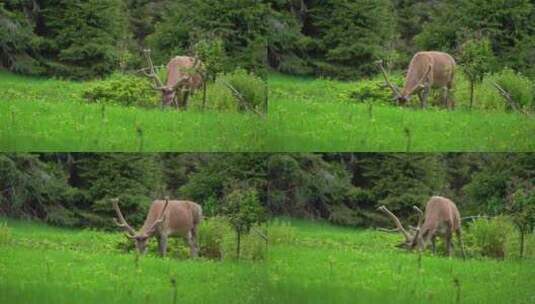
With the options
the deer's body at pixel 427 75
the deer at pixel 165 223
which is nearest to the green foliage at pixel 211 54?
the deer at pixel 165 223

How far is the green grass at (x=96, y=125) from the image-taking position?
7.60 metres

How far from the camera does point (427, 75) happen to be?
309 inches

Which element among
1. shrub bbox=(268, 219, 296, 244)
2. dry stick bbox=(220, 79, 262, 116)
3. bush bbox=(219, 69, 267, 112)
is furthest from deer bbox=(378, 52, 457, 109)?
shrub bbox=(268, 219, 296, 244)

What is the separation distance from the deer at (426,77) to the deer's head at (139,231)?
2.20 m

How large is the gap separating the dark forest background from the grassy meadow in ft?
4.62

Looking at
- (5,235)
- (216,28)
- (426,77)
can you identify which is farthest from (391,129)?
(5,235)

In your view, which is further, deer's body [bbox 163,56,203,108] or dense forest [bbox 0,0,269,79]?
deer's body [bbox 163,56,203,108]

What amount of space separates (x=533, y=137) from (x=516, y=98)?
0.36m

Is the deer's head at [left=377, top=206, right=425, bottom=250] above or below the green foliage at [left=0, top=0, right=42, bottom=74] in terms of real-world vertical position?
below

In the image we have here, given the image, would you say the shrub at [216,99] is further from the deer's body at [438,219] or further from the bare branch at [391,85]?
the deer's body at [438,219]

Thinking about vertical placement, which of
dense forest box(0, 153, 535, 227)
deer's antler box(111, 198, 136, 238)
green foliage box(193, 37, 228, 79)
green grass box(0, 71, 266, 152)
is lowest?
deer's antler box(111, 198, 136, 238)

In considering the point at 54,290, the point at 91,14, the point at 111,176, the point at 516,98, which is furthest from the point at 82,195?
the point at 516,98

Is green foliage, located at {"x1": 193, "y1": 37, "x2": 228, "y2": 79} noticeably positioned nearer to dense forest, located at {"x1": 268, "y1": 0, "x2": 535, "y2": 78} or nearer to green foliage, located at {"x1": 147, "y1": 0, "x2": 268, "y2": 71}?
green foliage, located at {"x1": 147, "y1": 0, "x2": 268, "y2": 71}

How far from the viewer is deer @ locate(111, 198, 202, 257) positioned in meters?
7.79
